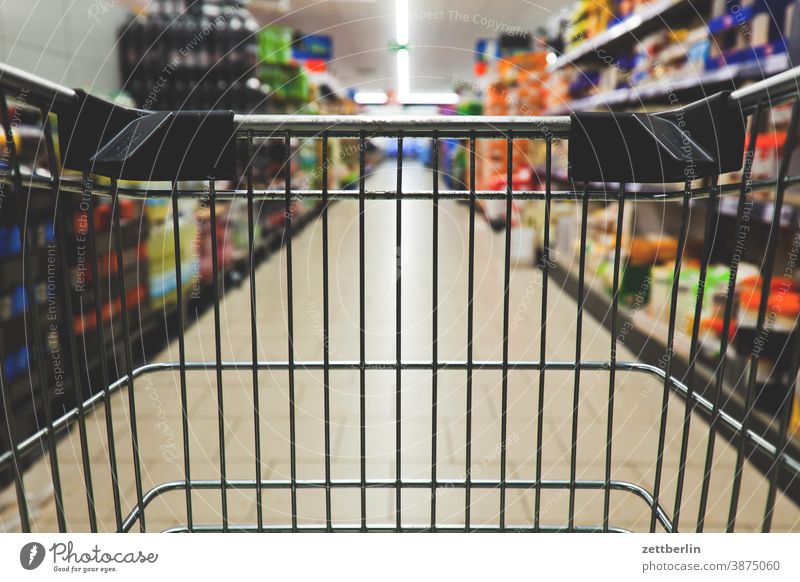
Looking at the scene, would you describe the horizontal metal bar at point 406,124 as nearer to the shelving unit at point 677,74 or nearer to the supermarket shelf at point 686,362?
the shelving unit at point 677,74

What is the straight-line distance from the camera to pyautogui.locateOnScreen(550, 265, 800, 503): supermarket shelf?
214 centimetres

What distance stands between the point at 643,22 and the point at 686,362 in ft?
6.72

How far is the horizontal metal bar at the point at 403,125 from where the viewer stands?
1.09m

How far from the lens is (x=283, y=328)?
398 cm

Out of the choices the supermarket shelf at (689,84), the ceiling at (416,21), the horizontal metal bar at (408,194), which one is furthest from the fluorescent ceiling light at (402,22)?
the horizontal metal bar at (408,194)

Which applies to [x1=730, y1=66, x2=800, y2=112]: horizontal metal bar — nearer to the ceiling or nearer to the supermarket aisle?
the supermarket aisle

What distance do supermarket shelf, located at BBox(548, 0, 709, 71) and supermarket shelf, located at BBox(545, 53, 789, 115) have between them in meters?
0.33

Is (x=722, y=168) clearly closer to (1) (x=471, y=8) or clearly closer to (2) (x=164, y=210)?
(2) (x=164, y=210)

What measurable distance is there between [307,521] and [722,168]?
1446 millimetres

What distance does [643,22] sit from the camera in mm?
3760

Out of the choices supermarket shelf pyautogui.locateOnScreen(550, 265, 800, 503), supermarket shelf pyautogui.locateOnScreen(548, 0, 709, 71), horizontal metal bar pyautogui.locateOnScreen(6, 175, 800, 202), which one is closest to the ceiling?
supermarket shelf pyautogui.locateOnScreen(548, 0, 709, 71)
